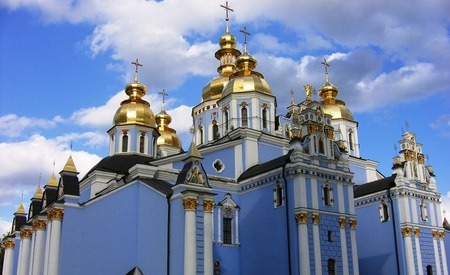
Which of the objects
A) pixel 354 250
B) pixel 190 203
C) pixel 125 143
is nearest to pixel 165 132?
pixel 125 143

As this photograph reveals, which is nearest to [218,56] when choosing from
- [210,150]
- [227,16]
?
[227,16]

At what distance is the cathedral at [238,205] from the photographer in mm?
18188

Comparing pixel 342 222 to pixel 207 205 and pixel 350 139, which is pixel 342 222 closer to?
pixel 207 205

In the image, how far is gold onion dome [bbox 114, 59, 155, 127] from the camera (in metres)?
29.3

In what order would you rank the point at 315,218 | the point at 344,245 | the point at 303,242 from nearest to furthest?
the point at 303,242 → the point at 315,218 → the point at 344,245

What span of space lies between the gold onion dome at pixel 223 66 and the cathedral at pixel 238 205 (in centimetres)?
45

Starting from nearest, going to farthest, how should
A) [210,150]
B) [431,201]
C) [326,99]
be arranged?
[210,150] < [431,201] < [326,99]

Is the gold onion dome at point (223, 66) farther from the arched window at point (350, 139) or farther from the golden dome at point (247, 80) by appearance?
the arched window at point (350, 139)

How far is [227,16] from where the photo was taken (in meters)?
35.8

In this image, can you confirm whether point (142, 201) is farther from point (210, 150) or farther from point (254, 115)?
point (254, 115)

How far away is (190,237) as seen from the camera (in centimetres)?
1686

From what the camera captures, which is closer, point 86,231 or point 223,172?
point 86,231

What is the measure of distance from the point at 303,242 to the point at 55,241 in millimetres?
9139

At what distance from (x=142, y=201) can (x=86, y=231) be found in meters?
2.19
